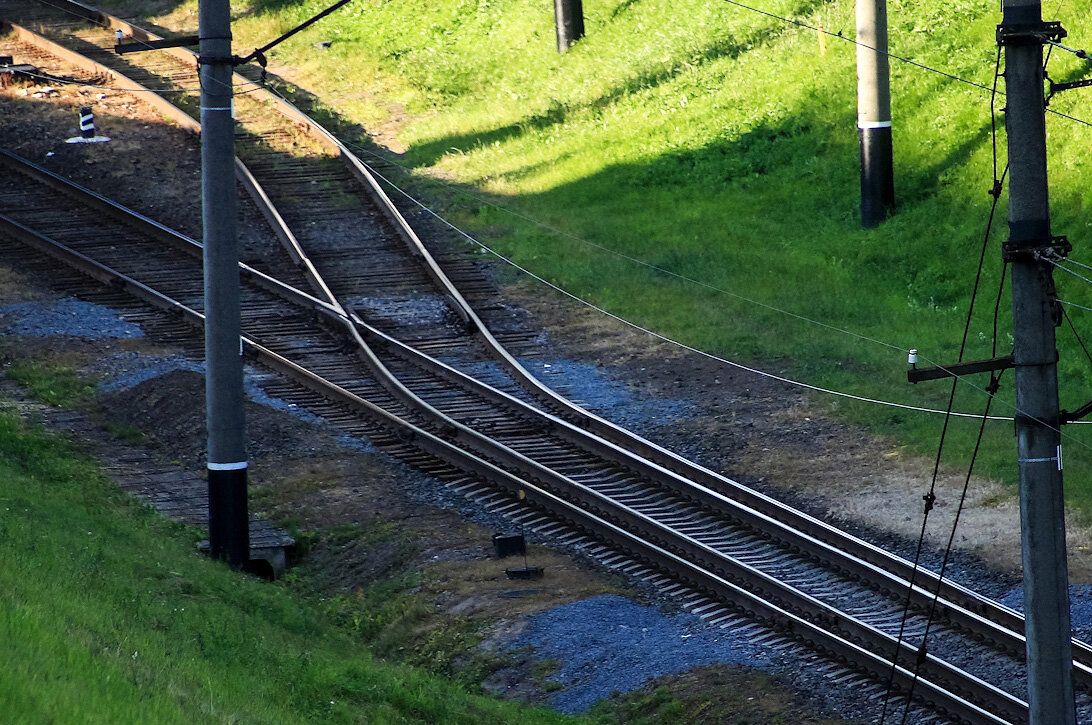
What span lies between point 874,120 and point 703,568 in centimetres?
1184

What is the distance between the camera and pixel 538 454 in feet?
54.5

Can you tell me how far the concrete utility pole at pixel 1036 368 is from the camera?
8492mm

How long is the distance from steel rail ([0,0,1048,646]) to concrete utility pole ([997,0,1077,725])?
4.36 feet

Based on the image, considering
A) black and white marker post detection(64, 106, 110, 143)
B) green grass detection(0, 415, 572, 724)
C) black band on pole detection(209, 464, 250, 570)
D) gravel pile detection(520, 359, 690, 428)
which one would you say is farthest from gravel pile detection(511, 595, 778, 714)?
black and white marker post detection(64, 106, 110, 143)

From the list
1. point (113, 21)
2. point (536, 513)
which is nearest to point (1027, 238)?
point (536, 513)

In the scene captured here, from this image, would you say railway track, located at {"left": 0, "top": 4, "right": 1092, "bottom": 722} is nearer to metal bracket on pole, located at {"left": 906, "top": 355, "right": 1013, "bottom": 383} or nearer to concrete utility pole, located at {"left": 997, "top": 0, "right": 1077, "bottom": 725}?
concrete utility pole, located at {"left": 997, "top": 0, "right": 1077, "bottom": 725}

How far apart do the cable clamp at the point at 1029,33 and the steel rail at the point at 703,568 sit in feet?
16.4

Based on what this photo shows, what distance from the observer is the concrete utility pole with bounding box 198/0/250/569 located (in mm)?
13805

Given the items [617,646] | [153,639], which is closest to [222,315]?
[153,639]

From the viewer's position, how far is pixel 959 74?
976 inches

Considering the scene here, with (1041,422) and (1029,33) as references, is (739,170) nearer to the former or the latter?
(1029,33)

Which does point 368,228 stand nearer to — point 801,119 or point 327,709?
point 801,119

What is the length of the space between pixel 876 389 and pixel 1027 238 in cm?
969

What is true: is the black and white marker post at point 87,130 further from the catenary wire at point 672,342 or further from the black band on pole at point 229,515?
the black band on pole at point 229,515
